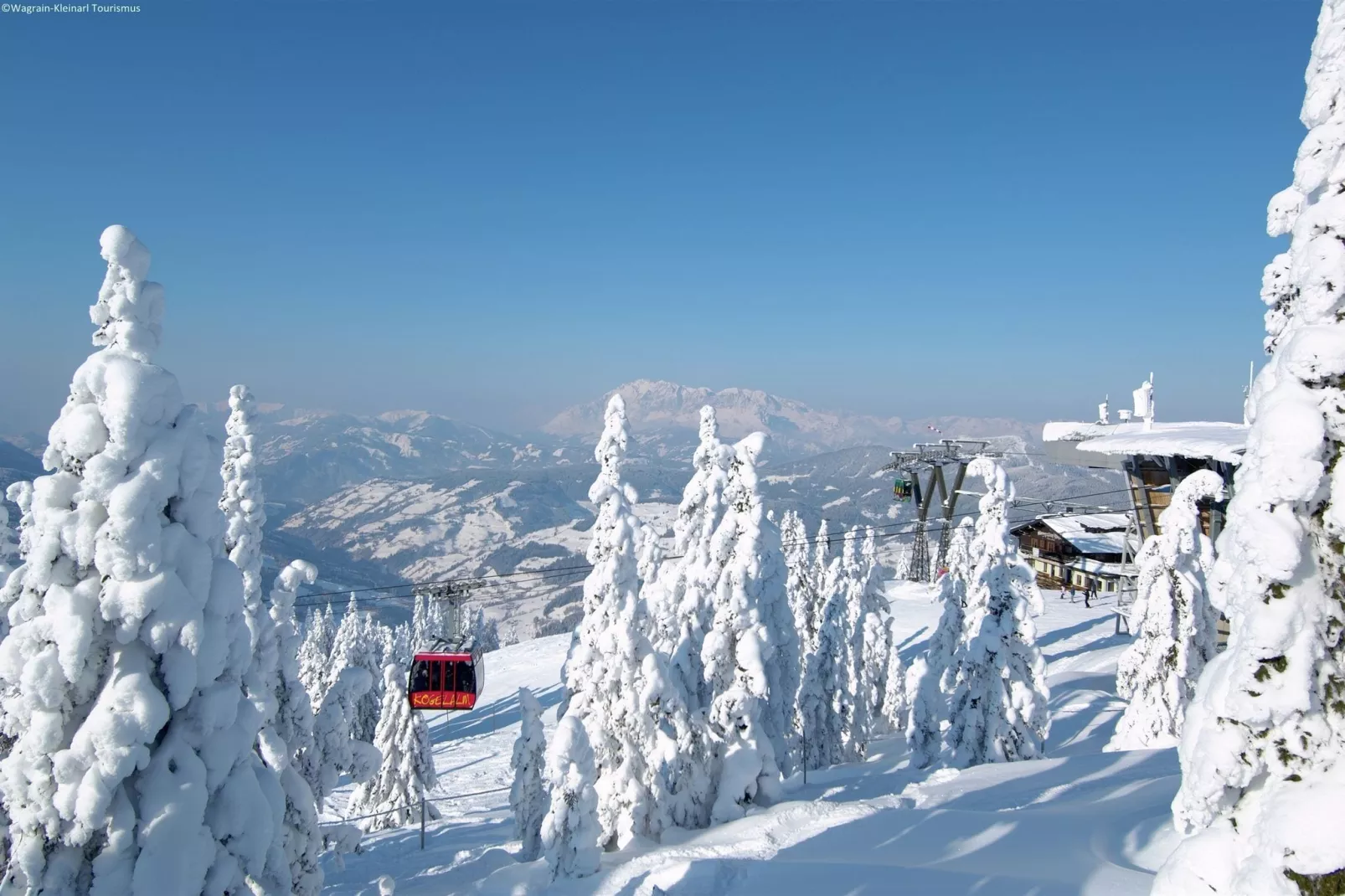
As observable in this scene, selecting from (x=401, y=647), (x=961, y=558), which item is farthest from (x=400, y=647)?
(x=961, y=558)

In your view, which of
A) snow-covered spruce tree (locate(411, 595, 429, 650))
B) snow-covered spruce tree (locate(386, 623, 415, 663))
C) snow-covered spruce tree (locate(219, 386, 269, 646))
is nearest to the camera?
snow-covered spruce tree (locate(219, 386, 269, 646))

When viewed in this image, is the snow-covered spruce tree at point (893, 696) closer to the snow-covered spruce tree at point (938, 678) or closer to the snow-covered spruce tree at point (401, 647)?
the snow-covered spruce tree at point (938, 678)

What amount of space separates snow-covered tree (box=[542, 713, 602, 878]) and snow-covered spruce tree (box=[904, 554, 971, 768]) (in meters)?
14.4

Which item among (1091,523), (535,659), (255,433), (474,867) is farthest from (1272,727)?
(535,659)

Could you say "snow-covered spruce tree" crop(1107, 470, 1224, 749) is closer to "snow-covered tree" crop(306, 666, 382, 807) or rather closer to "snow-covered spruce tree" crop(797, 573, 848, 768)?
"snow-covered spruce tree" crop(797, 573, 848, 768)

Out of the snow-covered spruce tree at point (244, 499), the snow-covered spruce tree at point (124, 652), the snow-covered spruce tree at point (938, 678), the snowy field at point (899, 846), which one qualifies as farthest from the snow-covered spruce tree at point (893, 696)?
the snow-covered spruce tree at point (124, 652)

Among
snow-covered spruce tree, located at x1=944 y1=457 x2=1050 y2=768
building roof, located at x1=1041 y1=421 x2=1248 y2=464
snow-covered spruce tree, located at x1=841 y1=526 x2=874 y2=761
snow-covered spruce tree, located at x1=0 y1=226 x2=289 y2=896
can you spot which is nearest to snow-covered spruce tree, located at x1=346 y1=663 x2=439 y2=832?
snow-covered spruce tree, located at x1=841 y1=526 x2=874 y2=761

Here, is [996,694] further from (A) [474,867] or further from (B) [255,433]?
(B) [255,433]

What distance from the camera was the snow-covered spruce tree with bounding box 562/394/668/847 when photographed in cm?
1722

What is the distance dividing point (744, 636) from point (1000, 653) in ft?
26.3

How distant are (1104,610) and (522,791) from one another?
4857cm

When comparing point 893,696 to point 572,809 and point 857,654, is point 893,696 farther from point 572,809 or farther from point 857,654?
point 572,809

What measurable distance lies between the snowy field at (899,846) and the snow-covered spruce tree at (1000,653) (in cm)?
178

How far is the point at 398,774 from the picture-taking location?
122ft
